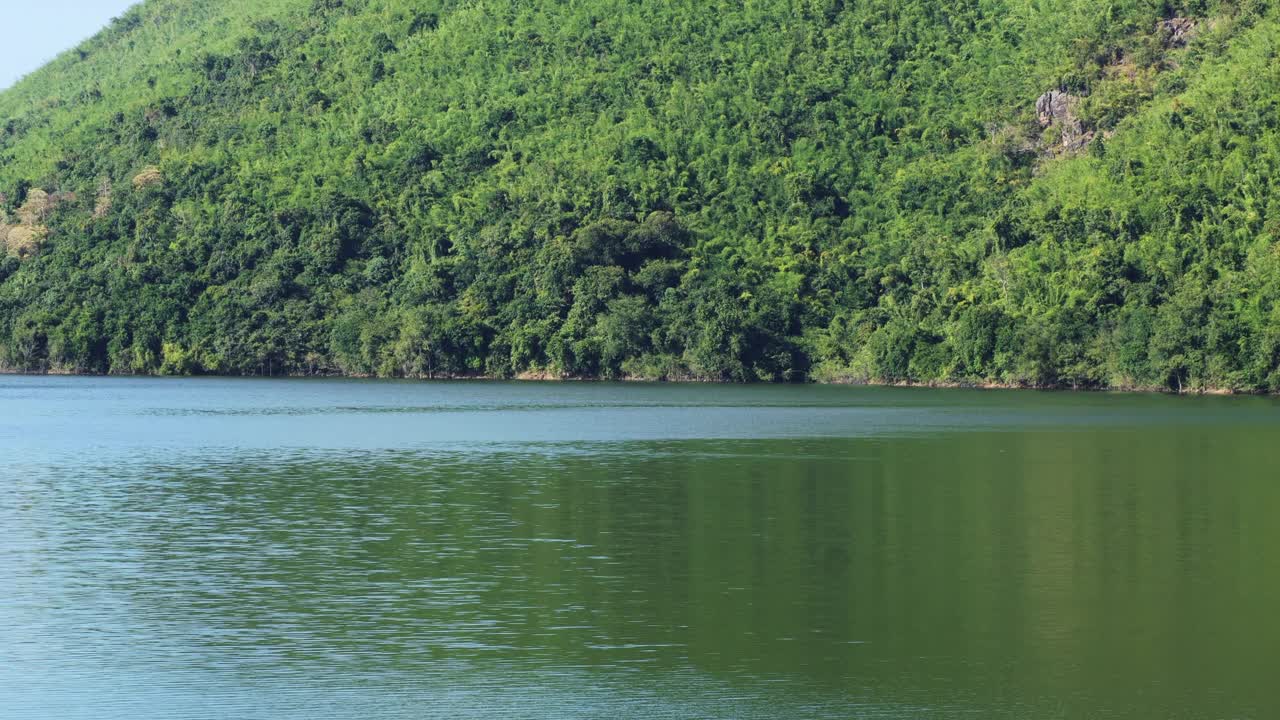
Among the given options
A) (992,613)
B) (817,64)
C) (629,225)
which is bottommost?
(992,613)

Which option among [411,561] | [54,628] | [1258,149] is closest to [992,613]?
[411,561]

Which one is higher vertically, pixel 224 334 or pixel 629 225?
pixel 629 225

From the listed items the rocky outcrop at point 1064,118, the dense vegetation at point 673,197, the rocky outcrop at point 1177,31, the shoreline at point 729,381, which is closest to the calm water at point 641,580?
the shoreline at point 729,381

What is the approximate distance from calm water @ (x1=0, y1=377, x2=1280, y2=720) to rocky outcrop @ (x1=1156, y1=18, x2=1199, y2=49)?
9337cm

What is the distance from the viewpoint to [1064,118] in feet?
442

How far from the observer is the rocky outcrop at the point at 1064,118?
132 m

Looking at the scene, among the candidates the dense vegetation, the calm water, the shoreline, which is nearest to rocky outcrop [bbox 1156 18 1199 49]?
the dense vegetation

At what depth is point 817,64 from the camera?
151250mm

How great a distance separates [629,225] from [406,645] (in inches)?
4404

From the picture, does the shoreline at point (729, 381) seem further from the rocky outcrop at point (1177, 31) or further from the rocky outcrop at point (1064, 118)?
the rocky outcrop at point (1177, 31)

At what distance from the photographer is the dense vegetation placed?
10850 cm

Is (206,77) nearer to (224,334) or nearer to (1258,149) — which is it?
(224,334)

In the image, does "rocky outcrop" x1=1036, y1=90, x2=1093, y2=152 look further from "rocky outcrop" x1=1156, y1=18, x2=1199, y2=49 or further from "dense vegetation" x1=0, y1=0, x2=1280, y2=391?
"rocky outcrop" x1=1156, y1=18, x2=1199, y2=49

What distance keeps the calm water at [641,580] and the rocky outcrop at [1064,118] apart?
86391 millimetres
